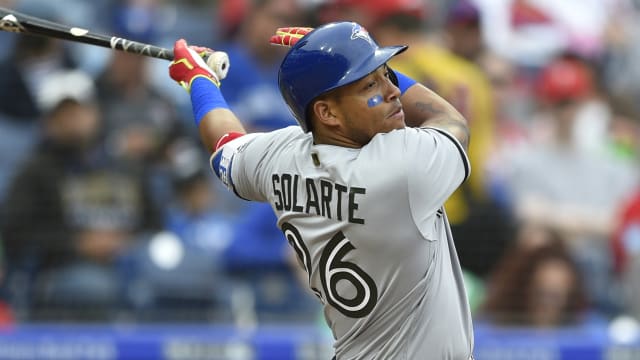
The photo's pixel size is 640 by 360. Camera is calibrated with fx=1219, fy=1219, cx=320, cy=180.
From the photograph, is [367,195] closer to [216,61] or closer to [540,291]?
[216,61]

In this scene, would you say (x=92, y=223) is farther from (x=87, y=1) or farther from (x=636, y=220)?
(x=636, y=220)

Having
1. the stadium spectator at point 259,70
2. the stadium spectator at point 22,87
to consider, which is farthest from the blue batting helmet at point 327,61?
the stadium spectator at point 22,87

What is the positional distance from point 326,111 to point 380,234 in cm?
34

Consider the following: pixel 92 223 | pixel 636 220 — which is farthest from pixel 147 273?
pixel 636 220

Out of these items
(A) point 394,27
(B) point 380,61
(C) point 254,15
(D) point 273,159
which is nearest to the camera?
(B) point 380,61

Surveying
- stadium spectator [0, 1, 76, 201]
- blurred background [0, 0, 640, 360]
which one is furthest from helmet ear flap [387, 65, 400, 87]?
stadium spectator [0, 1, 76, 201]

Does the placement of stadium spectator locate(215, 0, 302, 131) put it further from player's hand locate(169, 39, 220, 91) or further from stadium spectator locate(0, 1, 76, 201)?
player's hand locate(169, 39, 220, 91)

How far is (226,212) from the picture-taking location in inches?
278

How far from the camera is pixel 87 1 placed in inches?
307

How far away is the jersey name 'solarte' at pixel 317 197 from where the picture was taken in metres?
3.00

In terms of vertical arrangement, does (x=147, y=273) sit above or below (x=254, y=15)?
below

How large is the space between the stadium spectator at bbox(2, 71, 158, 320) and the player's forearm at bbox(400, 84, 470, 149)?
3334 millimetres

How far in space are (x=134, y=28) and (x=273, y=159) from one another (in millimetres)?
4459

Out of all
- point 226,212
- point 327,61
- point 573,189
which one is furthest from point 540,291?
point 327,61
